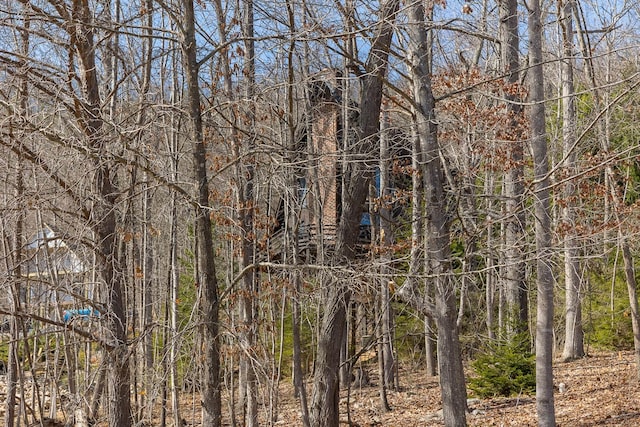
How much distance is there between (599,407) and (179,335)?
7401 mm

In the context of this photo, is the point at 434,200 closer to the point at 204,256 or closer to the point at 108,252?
the point at 204,256

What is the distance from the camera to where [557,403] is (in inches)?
456

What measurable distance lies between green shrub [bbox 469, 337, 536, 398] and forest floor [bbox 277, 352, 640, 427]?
0.60ft

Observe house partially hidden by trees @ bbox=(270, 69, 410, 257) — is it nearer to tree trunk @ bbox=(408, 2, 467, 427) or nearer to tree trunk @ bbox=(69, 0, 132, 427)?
tree trunk @ bbox=(408, 2, 467, 427)

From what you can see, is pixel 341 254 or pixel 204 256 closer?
pixel 204 256

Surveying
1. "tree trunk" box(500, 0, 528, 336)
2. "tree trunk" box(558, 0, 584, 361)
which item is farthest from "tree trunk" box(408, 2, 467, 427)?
"tree trunk" box(558, 0, 584, 361)

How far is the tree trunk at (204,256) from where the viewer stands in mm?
6191

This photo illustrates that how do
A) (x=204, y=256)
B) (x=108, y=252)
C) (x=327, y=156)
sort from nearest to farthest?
(x=204, y=256) → (x=327, y=156) → (x=108, y=252)

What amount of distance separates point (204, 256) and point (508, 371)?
25.0 ft

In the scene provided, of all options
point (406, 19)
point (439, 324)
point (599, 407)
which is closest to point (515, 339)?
point (599, 407)

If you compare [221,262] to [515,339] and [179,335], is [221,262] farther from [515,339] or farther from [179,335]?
[179,335]

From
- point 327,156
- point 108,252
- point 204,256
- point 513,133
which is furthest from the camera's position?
point 513,133

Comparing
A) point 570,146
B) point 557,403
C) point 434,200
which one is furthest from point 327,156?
point 557,403

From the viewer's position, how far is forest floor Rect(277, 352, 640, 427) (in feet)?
34.3
